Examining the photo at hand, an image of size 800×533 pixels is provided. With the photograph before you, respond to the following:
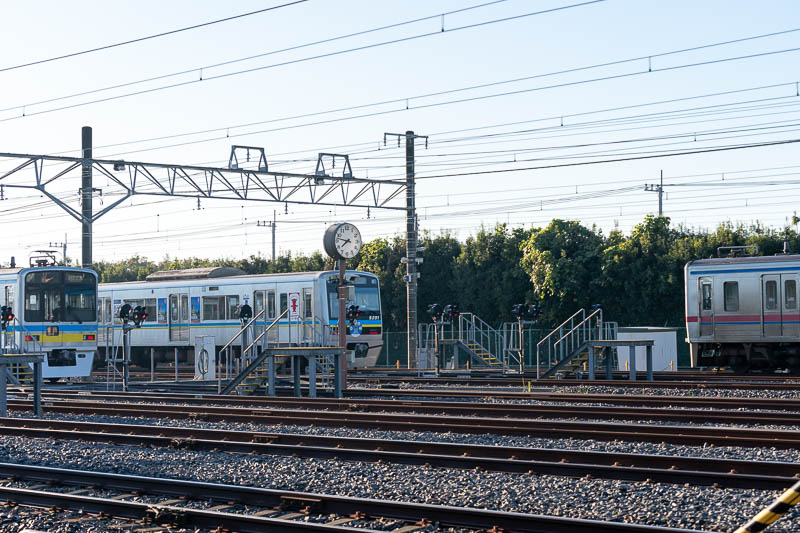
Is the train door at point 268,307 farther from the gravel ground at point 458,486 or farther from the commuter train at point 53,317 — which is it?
the gravel ground at point 458,486

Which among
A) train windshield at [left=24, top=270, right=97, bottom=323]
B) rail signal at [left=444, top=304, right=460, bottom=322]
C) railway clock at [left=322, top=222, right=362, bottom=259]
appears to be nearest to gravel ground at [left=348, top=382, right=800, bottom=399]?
railway clock at [left=322, top=222, right=362, bottom=259]

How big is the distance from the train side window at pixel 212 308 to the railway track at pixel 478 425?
13597mm

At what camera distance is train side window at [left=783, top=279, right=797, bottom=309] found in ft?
84.7

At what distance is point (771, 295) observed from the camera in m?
26.2

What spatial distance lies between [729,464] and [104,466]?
7.07 metres

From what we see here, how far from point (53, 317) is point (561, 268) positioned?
20882 mm

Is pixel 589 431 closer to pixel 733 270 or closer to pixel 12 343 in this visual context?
pixel 733 270

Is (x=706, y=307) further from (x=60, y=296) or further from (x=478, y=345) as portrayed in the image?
(x=60, y=296)

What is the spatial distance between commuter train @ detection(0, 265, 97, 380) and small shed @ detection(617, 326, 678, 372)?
1586 centimetres

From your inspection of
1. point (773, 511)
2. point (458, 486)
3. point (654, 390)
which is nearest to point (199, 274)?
point (654, 390)

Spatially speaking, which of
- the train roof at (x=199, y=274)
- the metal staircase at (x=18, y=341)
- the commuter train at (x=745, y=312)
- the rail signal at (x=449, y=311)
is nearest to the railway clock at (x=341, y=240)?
the rail signal at (x=449, y=311)

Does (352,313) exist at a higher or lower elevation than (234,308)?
lower

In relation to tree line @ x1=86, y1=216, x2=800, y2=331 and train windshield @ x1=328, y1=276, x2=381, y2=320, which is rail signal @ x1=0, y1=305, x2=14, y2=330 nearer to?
train windshield @ x1=328, y1=276, x2=381, y2=320

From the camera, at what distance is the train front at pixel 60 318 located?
88.5 feet
